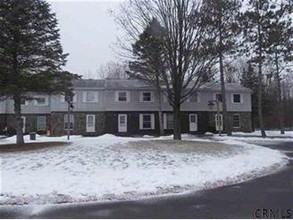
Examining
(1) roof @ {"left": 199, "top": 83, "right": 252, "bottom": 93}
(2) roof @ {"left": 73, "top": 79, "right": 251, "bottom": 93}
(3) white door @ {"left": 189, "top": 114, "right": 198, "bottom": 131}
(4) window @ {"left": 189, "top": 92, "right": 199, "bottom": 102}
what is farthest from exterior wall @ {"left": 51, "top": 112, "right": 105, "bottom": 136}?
(1) roof @ {"left": 199, "top": 83, "right": 252, "bottom": 93}

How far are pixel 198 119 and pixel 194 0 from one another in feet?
74.7

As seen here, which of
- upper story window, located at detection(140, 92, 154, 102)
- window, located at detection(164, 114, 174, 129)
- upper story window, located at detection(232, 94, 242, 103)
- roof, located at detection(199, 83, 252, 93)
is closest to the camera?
window, located at detection(164, 114, 174, 129)

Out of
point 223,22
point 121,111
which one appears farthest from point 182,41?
point 121,111

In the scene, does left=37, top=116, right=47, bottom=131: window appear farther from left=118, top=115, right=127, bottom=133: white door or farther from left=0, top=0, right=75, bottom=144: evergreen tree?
left=0, top=0, right=75, bottom=144: evergreen tree

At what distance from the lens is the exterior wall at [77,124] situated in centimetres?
4497

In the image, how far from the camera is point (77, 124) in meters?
45.6

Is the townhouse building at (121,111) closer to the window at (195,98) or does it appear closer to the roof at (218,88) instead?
the window at (195,98)

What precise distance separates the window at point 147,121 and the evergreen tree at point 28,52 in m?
24.1

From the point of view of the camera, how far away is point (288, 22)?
3509 centimetres

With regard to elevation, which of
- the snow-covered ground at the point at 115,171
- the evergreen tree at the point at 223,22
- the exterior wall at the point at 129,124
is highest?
the evergreen tree at the point at 223,22

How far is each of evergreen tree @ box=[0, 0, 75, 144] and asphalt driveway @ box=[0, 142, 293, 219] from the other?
37.2 feet

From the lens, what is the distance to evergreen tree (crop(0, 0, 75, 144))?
20344 mm

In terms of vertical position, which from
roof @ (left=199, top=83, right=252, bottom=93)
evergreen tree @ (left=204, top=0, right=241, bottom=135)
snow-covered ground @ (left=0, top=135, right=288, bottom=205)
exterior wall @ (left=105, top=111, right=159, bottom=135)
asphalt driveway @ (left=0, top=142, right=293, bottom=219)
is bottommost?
asphalt driveway @ (left=0, top=142, right=293, bottom=219)

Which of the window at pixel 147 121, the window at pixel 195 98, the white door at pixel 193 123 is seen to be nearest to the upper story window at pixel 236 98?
the window at pixel 195 98
